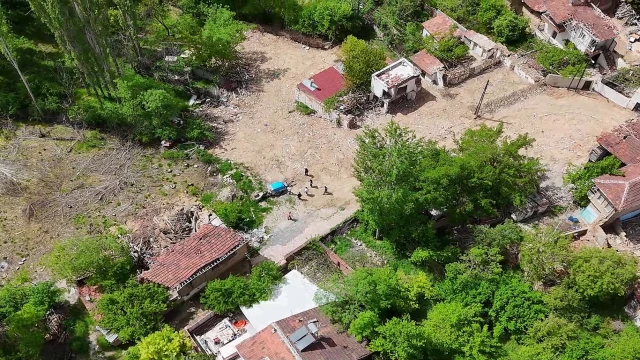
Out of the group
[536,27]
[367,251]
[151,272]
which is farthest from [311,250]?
[536,27]

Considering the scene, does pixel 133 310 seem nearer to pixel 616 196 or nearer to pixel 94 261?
pixel 94 261

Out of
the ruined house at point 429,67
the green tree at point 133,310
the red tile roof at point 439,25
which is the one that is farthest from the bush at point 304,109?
the green tree at point 133,310

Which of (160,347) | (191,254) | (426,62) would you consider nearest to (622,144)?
(426,62)

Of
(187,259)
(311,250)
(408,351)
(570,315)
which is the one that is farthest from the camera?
(311,250)

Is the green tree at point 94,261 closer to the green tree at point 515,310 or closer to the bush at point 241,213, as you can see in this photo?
the bush at point 241,213

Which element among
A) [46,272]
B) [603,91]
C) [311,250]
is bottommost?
[46,272]

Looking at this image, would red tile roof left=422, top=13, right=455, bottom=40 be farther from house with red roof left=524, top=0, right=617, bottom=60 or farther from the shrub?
the shrub

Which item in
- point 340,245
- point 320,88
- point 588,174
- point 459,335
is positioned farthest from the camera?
point 320,88

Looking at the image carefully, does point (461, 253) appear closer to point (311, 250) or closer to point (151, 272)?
point (311, 250)
